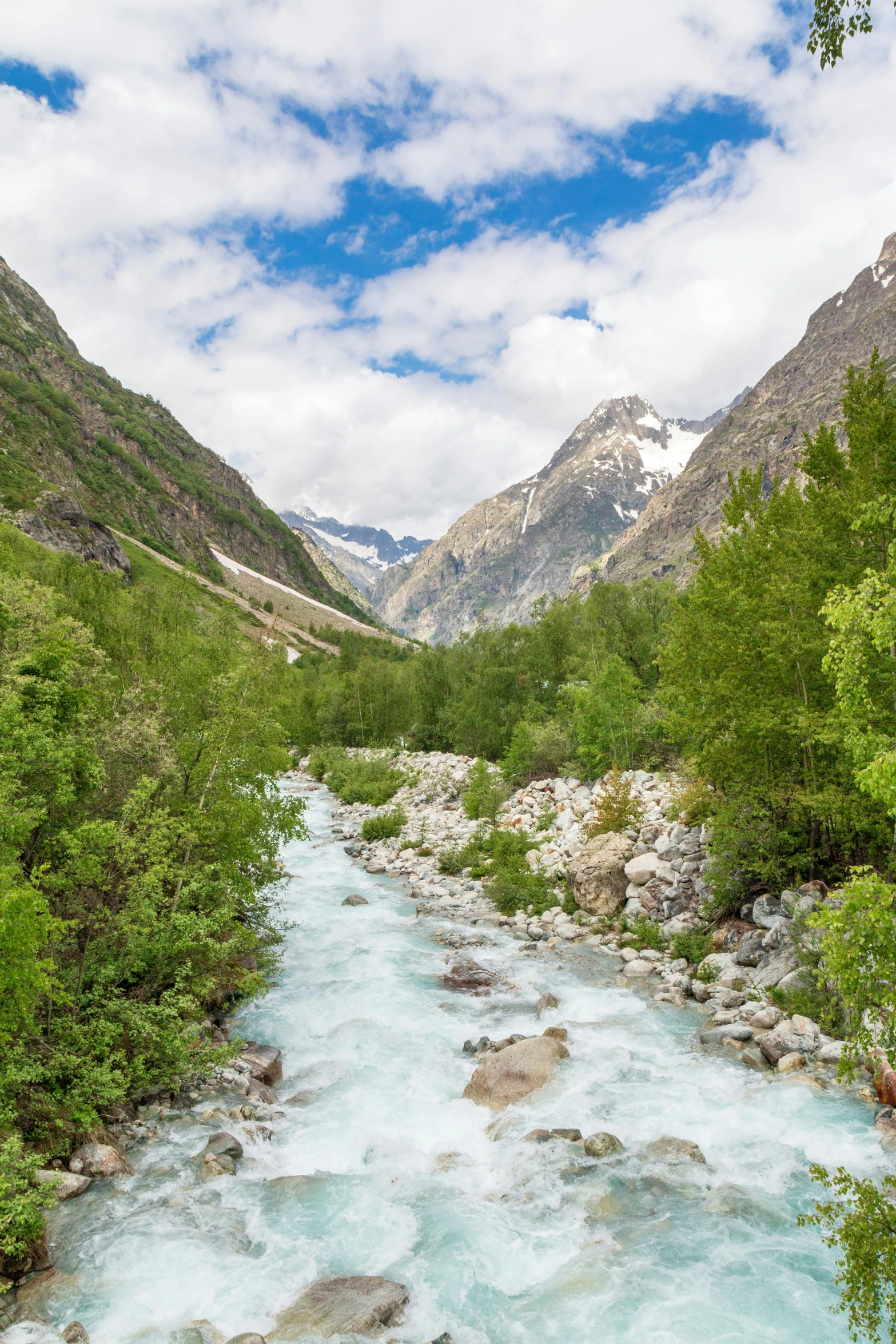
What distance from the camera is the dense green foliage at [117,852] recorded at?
9516mm

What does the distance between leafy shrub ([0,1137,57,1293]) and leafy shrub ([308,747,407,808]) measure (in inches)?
1461

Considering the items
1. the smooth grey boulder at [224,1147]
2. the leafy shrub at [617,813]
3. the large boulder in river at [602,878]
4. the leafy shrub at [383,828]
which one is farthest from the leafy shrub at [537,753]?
the smooth grey boulder at [224,1147]

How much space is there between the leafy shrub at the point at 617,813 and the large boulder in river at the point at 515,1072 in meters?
12.4

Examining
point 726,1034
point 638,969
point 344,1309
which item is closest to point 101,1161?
point 344,1309

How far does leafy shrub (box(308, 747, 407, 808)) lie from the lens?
46.5 m

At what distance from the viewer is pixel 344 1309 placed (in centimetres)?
782

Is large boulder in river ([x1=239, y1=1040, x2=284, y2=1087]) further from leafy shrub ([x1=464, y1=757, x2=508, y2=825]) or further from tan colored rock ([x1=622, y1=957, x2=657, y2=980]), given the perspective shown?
leafy shrub ([x1=464, y1=757, x2=508, y2=825])

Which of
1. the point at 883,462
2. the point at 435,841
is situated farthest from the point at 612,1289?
the point at 435,841

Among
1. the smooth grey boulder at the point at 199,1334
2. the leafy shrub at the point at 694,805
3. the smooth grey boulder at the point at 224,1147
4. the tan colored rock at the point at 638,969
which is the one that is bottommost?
the smooth grey boulder at the point at 224,1147

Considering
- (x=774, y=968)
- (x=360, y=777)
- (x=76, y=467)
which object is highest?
(x=76, y=467)

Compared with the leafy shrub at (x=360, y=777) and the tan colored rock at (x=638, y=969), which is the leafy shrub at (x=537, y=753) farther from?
the tan colored rock at (x=638, y=969)

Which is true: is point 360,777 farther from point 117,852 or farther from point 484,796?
point 117,852

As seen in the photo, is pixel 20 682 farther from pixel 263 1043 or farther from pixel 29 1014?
pixel 263 1043

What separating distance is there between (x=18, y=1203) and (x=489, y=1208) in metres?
6.23
